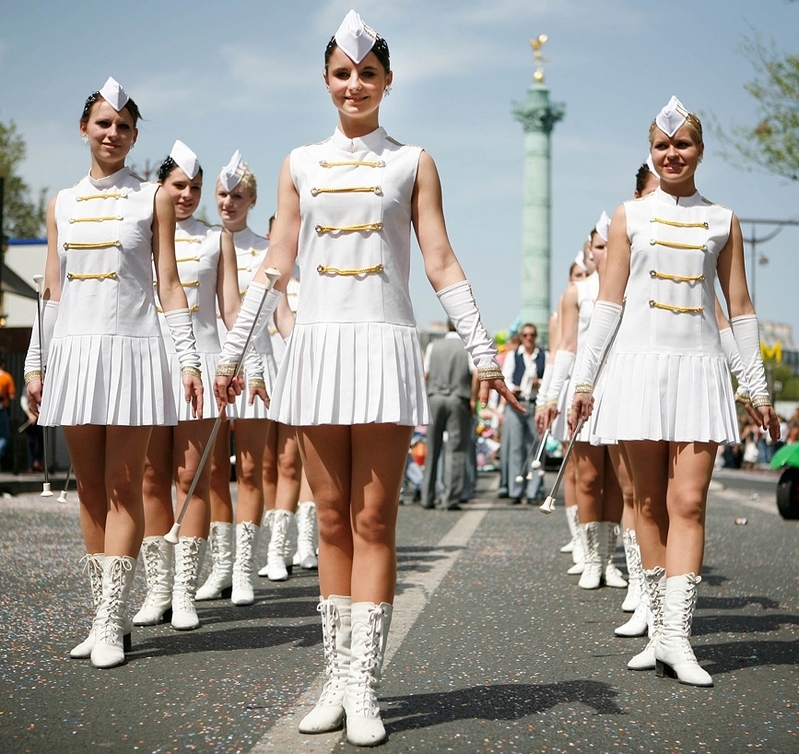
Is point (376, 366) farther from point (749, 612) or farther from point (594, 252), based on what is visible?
point (594, 252)

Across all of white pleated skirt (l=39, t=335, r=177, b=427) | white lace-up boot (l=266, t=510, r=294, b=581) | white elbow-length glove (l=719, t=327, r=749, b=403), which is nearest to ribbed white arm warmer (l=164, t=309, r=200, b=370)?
white pleated skirt (l=39, t=335, r=177, b=427)

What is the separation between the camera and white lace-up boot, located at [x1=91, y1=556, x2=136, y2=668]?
17.3 feet

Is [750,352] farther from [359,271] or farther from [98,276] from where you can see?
[98,276]

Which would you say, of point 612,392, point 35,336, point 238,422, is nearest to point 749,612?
point 612,392

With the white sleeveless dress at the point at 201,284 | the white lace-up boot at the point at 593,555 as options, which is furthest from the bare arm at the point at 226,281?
the white lace-up boot at the point at 593,555

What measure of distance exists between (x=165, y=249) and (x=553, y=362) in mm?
3579

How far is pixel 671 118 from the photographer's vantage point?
5.59 metres

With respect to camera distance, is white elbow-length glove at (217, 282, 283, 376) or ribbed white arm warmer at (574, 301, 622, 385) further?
ribbed white arm warmer at (574, 301, 622, 385)

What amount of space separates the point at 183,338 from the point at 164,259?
359mm

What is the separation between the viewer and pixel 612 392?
5.66 m

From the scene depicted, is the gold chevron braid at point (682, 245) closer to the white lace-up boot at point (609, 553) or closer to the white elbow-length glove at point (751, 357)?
the white elbow-length glove at point (751, 357)

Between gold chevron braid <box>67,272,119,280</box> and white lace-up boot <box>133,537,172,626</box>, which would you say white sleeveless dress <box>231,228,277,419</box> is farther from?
gold chevron braid <box>67,272,119,280</box>

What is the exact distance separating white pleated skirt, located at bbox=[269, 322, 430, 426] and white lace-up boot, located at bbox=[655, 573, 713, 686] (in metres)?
1.52

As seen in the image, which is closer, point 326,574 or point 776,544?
point 326,574
